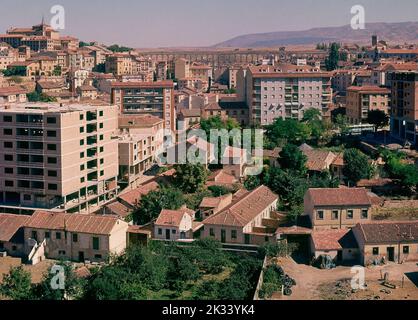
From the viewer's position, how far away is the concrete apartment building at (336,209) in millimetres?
16484

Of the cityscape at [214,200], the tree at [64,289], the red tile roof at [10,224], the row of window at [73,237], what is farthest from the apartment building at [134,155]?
the tree at [64,289]

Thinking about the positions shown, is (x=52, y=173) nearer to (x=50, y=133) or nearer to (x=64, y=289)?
(x=50, y=133)

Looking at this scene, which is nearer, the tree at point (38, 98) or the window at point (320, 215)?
the window at point (320, 215)

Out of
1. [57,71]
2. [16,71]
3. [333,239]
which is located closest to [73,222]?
[333,239]

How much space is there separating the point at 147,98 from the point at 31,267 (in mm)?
17648

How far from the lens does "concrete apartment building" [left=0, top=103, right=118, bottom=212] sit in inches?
747

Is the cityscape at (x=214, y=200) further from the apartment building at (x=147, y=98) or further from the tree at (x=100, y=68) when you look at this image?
the tree at (x=100, y=68)

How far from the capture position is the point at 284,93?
33.4 m

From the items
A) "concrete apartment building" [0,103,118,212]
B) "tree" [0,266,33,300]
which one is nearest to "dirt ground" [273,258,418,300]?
"tree" [0,266,33,300]

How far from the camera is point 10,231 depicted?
17031 millimetres

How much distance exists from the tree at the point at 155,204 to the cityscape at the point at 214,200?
58 mm

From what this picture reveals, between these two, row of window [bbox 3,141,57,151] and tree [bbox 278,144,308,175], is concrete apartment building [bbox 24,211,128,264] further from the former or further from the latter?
tree [bbox 278,144,308,175]

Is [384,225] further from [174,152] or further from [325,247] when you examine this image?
[174,152]
